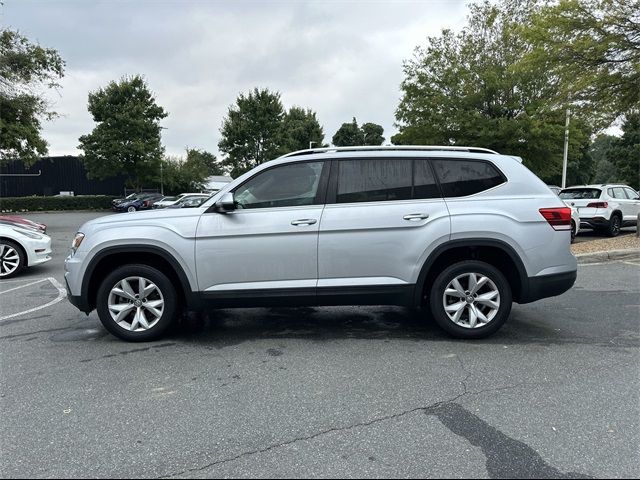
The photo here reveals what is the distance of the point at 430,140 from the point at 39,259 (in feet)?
52.4

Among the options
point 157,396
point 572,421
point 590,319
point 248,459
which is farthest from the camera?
point 590,319

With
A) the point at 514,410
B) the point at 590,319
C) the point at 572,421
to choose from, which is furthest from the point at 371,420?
the point at 590,319

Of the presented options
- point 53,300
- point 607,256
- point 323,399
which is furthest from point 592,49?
point 53,300

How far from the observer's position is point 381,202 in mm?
4598

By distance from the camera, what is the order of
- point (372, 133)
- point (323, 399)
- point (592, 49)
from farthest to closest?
point (372, 133)
point (592, 49)
point (323, 399)

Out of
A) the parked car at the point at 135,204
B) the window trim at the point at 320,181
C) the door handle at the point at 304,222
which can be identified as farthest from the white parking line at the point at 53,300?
the parked car at the point at 135,204

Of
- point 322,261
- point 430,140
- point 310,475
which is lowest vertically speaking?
point 310,475

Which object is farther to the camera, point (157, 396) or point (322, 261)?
point (322, 261)

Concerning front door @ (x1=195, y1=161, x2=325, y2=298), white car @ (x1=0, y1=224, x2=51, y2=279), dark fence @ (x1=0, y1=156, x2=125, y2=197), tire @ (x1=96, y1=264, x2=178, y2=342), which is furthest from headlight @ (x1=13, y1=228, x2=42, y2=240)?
dark fence @ (x1=0, y1=156, x2=125, y2=197)

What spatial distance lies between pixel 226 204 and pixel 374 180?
1.49 meters

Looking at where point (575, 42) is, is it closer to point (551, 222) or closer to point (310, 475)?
point (551, 222)

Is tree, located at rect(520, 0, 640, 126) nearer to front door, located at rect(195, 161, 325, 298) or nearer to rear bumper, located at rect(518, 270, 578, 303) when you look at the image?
rear bumper, located at rect(518, 270, 578, 303)

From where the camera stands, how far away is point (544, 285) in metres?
4.58

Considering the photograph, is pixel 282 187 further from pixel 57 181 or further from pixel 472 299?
pixel 57 181
